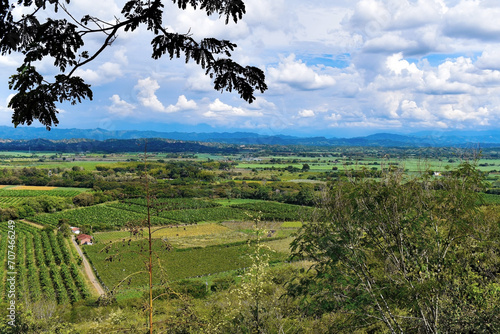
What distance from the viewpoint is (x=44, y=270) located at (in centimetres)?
3597

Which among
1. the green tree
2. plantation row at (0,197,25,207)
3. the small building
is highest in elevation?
the green tree

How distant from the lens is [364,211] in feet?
18.8

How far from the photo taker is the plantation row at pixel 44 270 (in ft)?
102

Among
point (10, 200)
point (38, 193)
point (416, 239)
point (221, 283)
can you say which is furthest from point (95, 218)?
point (416, 239)

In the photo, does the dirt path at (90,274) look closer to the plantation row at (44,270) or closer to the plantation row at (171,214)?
the plantation row at (44,270)

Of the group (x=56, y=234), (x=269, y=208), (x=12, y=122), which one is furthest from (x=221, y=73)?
(x=269, y=208)

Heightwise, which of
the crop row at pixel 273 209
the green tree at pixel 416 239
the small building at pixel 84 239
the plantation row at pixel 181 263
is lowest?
the plantation row at pixel 181 263

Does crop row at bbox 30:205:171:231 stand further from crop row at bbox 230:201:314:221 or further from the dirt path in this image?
crop row at bbox 230:201:314:221

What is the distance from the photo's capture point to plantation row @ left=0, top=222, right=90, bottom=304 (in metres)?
31.0

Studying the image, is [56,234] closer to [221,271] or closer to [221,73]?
[221,271]

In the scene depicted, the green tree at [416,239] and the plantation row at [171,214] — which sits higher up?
the green tree at [416,239]

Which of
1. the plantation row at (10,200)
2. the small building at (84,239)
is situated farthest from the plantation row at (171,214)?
the plantation row at (10,200)

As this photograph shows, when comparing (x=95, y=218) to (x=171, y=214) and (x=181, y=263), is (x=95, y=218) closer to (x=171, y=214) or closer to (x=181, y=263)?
(x=171, y=214)

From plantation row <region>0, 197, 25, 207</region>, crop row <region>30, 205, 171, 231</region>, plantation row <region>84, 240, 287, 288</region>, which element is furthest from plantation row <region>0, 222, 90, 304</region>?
plantation row <region>0, 197, 25, 207</region>
